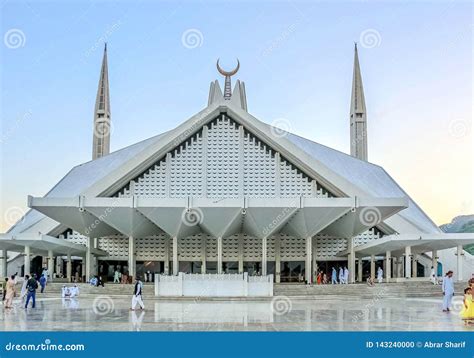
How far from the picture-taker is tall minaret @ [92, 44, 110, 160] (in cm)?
4988

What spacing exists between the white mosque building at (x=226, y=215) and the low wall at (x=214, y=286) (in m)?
3.81

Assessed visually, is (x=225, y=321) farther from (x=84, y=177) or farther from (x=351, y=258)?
(x=84, y=177)

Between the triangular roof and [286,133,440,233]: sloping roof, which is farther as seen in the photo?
[286,133,440,233]: sloping roof

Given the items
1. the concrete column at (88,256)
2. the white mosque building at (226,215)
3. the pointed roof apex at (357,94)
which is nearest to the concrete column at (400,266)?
the white mosque building at (226,215)

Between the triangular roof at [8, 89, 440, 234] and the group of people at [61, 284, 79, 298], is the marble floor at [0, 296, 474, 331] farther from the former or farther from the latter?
the triangular roof at [8, 89, 440, 234]

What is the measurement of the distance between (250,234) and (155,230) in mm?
4476

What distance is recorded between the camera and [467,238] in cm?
2873

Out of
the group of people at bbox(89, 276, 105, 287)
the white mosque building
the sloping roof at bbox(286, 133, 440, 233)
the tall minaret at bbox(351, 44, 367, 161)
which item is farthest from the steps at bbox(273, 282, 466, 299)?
the tall minaret at bbox(351, 44, 367, 161)

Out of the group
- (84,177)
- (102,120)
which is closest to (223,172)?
(84,177)

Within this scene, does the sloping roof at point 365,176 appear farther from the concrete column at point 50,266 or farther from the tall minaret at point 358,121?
the concrete column at point 50,266

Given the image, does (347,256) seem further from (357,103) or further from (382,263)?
(357,103)

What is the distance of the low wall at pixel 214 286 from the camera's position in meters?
21.8

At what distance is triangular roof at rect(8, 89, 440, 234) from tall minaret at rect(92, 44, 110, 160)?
734 centimetres

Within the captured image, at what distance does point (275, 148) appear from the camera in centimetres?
3006
